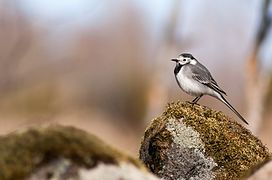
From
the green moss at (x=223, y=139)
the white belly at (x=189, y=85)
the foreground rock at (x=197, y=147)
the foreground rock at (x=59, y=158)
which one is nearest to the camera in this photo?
the foreground rock at (x=59, y=158)

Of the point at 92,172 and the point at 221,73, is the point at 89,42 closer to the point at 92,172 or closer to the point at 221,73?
the point at 221,73

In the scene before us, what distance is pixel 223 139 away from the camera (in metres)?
5.48

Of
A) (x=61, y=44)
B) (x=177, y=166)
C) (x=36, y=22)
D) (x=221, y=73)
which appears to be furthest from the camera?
(x=221, y=73)

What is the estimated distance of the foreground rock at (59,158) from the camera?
12.1ft

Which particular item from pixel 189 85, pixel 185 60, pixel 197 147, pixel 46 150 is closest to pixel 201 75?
pixel 189 85

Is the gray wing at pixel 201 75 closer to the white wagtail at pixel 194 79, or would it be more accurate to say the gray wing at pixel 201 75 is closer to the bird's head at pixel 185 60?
the white wagtail at pixel 194 79

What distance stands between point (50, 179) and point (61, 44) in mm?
21850

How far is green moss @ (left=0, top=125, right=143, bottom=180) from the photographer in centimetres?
368

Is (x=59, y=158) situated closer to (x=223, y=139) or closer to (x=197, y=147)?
(x=197, y=147)

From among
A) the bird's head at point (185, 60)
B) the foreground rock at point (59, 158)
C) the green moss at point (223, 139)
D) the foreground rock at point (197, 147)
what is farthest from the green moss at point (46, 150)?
the bird's head at point (185, 60)

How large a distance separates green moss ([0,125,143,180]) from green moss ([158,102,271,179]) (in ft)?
5.21

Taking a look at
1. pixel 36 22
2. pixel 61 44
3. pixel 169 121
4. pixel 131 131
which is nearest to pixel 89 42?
pixel 131 131

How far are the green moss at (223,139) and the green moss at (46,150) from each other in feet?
5.21

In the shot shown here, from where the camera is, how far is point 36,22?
47.2 feet
